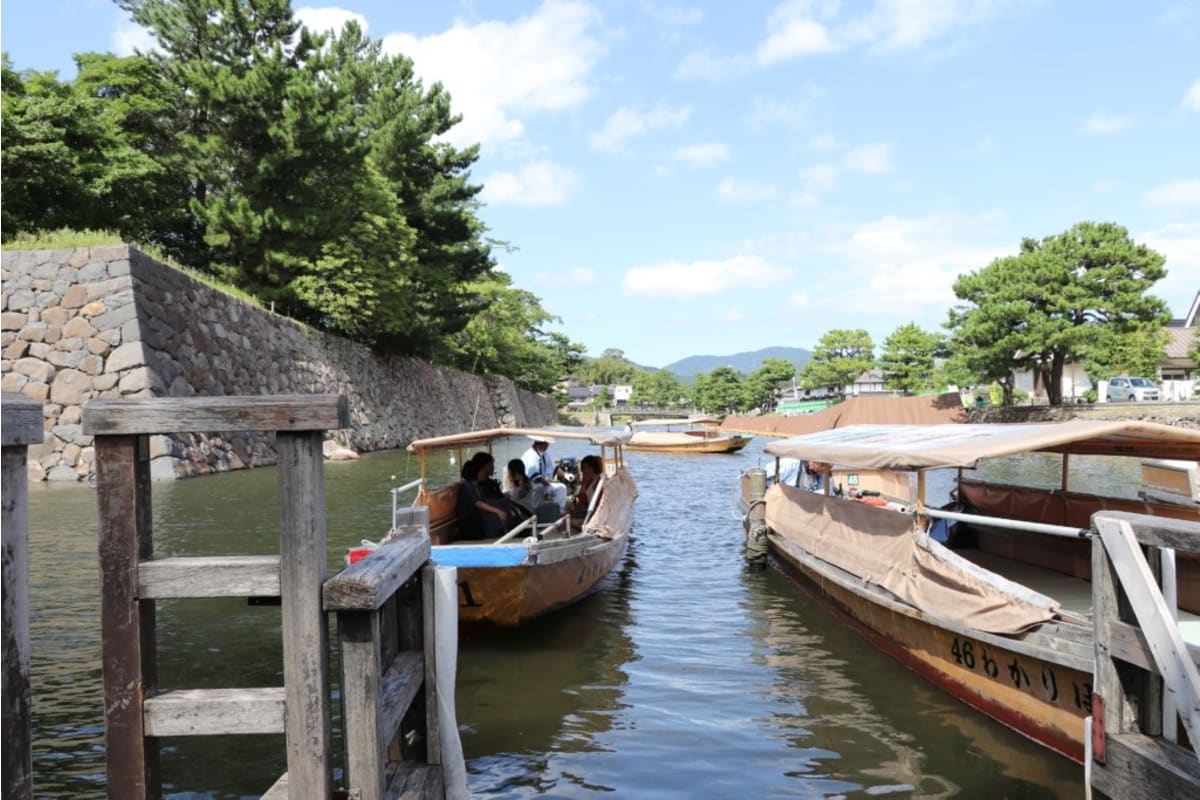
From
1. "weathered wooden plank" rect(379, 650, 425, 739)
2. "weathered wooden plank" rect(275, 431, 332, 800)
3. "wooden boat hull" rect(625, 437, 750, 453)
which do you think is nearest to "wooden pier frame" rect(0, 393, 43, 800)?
"weathered wooden plank" rect(275, 431, 332, 800)

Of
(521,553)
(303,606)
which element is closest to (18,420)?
(303,606)

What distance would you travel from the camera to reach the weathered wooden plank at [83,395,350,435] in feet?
10.0

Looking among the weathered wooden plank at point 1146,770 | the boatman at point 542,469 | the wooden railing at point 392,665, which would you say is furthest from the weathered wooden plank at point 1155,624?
the boatman at point 542,469

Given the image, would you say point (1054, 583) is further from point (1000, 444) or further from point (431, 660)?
point (431, 660)

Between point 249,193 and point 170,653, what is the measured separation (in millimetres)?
23083

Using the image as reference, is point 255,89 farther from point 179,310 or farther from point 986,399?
point 986,399

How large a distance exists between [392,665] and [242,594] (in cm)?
106

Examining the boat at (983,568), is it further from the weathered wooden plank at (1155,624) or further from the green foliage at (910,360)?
the green foliage at (910,360)

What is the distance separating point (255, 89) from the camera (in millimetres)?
25453

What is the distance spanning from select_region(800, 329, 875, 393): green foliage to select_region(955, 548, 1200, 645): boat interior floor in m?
66.2

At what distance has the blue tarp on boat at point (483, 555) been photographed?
720 centimetres

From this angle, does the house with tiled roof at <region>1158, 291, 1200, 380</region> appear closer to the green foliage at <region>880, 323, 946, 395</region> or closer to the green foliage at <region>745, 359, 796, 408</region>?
the green foliage at <region>880, 323, 946, 395</region>

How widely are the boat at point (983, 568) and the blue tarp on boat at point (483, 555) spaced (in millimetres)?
3157

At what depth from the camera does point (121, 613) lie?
122 inches
